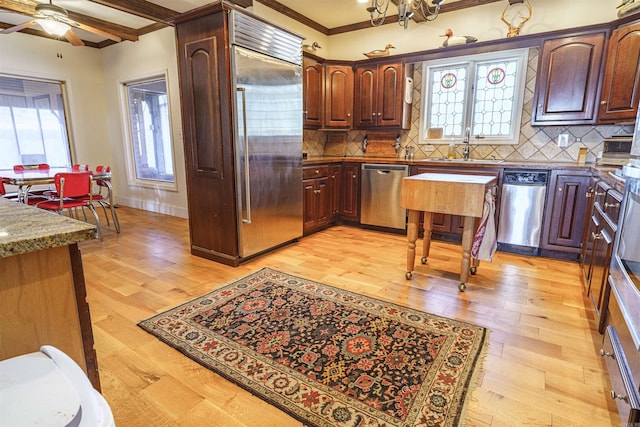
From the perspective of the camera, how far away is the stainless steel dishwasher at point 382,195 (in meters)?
4.11

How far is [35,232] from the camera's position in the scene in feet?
2.70

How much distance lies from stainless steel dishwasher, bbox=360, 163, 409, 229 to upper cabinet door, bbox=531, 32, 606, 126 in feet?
5.13

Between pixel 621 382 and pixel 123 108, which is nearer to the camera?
pixel 621 382

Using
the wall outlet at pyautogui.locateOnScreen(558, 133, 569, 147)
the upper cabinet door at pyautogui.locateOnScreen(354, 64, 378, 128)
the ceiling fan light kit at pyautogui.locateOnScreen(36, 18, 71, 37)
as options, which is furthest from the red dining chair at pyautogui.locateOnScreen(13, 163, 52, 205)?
the wall outlet at pyautogui.locateOnScreen(558, 133, 569, 147)

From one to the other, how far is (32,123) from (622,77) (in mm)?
7728

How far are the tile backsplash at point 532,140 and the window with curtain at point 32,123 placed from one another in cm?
573

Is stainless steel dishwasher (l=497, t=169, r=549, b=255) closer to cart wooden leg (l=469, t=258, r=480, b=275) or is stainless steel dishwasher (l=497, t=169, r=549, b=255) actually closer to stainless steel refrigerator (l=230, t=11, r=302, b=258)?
cart wooden leg (l=469, t=258, r=480, b=275)

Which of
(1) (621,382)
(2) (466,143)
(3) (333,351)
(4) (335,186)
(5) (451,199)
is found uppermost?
(2) (466,143)

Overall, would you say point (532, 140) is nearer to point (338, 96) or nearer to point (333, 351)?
point (338, 96)

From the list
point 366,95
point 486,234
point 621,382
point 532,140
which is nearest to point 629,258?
point 621,382

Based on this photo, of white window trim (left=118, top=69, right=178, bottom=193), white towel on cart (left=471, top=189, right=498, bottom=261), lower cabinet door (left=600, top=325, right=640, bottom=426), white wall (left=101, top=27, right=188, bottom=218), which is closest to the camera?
lower cabinet door (left=600, top=325, right=640, bottom=426)

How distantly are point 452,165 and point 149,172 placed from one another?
4.96 m

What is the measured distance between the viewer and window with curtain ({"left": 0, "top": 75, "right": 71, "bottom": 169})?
5.02m

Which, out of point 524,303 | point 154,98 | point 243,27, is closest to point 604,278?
point 524,303
